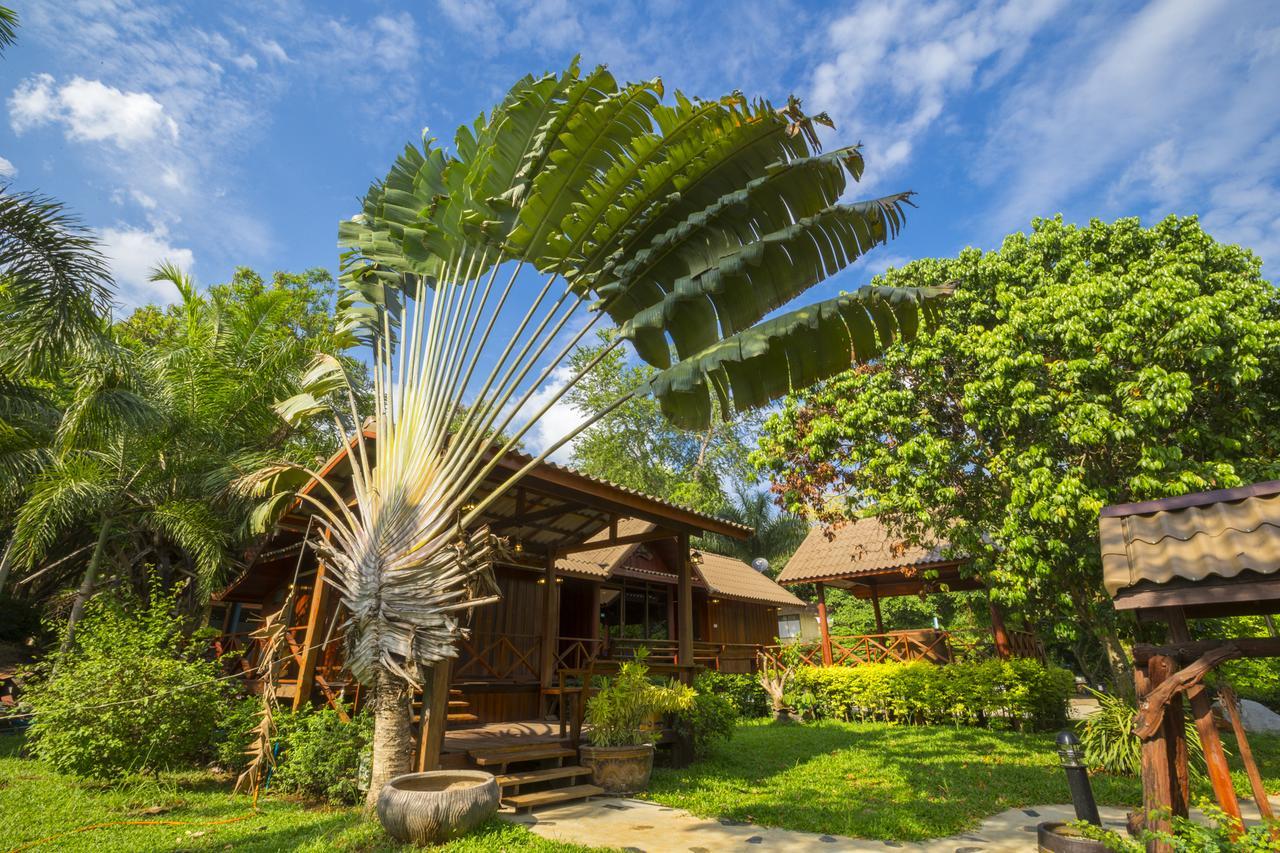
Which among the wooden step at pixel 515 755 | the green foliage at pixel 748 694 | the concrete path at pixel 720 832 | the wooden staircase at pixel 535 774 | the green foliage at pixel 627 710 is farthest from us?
the green foliage at pixel 748 694

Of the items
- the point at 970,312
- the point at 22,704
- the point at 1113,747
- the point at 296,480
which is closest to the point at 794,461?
the point at 970,312

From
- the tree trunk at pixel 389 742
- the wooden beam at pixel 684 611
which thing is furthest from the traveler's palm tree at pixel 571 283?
the wooden beam at pixel 684 611

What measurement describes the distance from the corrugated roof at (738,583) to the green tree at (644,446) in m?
7.90

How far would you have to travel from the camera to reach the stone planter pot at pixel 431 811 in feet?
15.7

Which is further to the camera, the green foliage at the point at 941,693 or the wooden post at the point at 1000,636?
the wooden post at the point at 1000,636

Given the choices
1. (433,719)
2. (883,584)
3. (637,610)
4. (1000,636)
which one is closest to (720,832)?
(433,719)

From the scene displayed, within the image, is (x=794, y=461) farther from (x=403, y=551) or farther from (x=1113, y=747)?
(x=403, y=551)

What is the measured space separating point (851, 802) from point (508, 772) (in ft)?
12.5

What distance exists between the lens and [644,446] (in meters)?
31.8

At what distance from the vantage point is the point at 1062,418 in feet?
27.8

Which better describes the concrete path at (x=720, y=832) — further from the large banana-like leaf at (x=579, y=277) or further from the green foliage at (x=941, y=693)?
the green foliage at (x=941, y=693)

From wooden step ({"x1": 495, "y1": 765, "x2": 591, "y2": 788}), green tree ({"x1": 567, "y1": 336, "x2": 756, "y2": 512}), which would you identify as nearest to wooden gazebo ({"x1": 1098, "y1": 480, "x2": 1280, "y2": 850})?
wooden step ({"x1": 495, "y1": 765, "x2": 591, "y2": 788})

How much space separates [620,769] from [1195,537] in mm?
6076

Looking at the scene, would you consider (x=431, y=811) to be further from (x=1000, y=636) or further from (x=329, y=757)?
(x=1000, y=636)
